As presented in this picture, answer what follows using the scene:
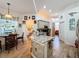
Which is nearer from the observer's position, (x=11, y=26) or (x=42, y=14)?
(x=11, y=26)

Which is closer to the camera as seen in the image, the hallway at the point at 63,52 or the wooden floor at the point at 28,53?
the wooden floor at the point at 28,53

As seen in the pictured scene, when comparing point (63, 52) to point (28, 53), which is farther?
point (63, 52)

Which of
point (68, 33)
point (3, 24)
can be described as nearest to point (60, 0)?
point (68, 33)

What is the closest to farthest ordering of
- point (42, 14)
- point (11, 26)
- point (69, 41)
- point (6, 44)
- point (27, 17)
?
point (6, 44), point (69, 41), point (11, 26), point (42, 14), point (27, 17)

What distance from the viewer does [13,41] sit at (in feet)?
18.6

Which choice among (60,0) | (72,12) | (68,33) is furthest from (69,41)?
(60,0)

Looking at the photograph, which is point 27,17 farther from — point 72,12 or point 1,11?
point 72,12

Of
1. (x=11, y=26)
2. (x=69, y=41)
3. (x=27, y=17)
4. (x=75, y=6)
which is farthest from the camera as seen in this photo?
(x=27, y=17)

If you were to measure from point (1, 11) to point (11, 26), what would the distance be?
161cm

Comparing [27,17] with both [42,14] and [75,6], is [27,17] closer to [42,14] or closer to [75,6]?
[42,14]

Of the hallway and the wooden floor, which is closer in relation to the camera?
the wooden floor

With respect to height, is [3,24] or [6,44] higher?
[3,24]

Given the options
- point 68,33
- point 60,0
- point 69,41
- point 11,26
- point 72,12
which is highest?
point 60,0

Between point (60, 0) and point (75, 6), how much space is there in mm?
1407
